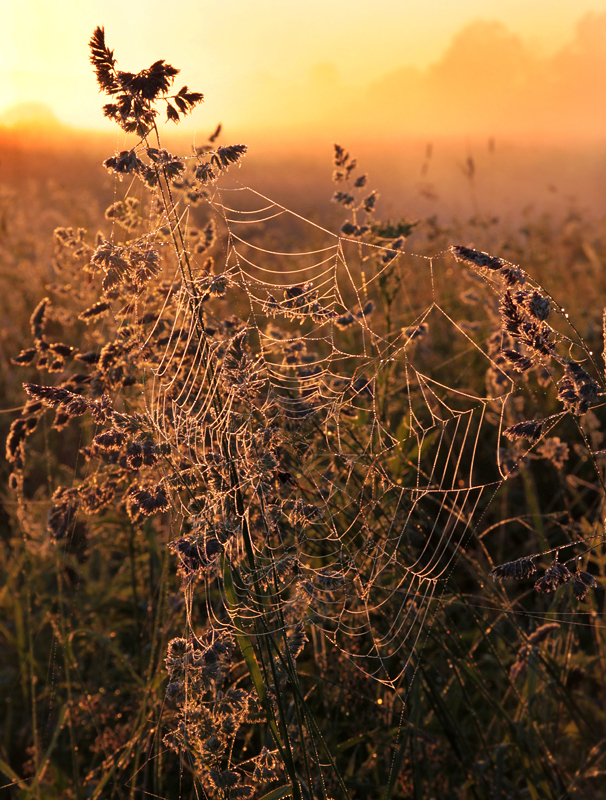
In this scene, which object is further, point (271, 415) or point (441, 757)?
point (441, 757)

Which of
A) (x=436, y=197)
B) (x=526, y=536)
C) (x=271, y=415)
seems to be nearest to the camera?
(x=271, y=415)

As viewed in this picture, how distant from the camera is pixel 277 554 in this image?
1796mm

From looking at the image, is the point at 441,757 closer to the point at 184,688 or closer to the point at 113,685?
the point at 184,688

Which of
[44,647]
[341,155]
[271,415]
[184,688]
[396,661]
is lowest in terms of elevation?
[44,647]

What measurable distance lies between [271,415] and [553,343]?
0.77 metres

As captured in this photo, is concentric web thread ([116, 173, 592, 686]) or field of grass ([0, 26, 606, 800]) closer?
field of grass ([0, 26, 606, 800])

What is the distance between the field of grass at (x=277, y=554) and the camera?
1.31m

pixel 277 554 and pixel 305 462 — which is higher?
pixel 305 462

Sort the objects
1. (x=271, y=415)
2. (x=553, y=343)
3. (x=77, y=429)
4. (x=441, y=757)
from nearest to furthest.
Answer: (x=553, y=343), (x=271, y=415), (x=441, y=757), (x=77, y=429)

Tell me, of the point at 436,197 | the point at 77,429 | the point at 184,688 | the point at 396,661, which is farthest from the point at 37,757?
the point at 436,197

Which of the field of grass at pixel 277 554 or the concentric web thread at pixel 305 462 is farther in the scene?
the concentric web thread at pixel 305 462

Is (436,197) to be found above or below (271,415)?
above

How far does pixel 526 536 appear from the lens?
2949 mm

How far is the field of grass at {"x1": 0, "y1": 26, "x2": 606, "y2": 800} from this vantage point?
131cm
